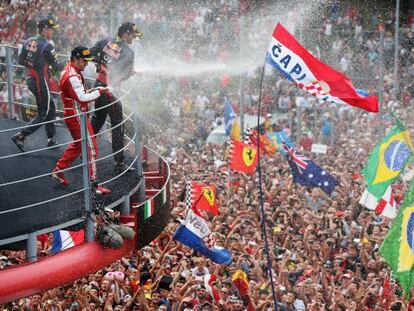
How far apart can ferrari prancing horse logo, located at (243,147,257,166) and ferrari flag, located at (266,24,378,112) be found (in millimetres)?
5693

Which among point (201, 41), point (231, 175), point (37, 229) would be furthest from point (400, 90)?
point (37, 229)

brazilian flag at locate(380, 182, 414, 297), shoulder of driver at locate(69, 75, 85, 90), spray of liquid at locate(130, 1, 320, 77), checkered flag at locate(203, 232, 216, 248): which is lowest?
spray of liquid at locate(130, 1, 320, 77)

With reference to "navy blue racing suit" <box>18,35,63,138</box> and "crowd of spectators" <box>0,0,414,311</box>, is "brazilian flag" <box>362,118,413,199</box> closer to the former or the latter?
"crowd of spectators" <box>0,0,414,311</box>

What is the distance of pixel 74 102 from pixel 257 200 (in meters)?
7.45

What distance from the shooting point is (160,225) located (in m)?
8.43

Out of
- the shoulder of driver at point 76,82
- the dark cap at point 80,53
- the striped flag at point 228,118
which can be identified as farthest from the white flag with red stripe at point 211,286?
the striped flag at point 228,118

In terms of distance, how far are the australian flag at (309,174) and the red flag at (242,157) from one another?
4.02 ft

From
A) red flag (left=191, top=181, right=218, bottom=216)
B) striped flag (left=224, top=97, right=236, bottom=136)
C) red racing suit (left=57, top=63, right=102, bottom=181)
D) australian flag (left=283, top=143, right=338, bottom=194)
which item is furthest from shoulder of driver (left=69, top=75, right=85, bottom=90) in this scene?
striped flag (left=224, top=97, right=236, bottom=136)

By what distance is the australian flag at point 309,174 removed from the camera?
555 inches

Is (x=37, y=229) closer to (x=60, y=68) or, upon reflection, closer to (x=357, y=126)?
(x=60, y=68)

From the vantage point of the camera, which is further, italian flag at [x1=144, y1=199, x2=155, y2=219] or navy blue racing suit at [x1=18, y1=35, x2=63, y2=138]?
navy blue racing suit at [x1=18, y1=35, x2=63, y2=138]

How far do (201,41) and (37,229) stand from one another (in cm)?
1948

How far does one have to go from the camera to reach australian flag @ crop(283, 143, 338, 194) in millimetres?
14109

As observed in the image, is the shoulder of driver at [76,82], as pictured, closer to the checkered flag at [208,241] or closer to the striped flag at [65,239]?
the striped flag at [65,239]
